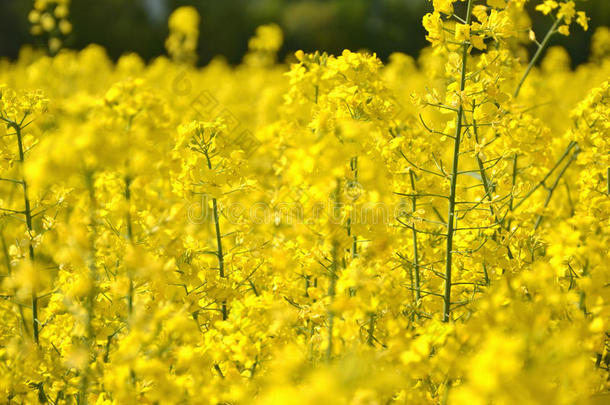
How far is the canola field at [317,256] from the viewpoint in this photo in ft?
6.02

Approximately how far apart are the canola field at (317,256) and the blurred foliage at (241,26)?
2100 cm

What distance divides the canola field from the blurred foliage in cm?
2100

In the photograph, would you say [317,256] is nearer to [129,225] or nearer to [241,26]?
[129,225]

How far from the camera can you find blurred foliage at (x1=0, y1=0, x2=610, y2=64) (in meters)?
23.5

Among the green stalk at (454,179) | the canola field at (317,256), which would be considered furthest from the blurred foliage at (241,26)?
the green stalk at (454,179)

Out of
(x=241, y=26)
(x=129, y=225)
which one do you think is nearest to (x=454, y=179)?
(x=129, y=225)

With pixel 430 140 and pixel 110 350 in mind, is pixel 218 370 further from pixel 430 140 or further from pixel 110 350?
pixel 430 140

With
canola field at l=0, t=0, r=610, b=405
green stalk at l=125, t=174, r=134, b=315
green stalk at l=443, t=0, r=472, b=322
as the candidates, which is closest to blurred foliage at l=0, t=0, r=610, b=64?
canola field at l=0, t=0, r=610, b=405

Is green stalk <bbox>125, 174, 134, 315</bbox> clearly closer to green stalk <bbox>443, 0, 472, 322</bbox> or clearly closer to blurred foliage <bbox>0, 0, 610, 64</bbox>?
green stalk <bbox>443, 0, 472, 322</bbox>

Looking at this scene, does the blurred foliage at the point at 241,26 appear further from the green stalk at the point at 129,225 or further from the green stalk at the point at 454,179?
the green stalk at the point at 129,225

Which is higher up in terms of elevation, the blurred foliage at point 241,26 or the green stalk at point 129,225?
the blurred foliage at point 241,26

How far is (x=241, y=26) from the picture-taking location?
26.5 m

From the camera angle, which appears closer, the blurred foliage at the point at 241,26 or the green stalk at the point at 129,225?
the green stalk at the point at 129,225

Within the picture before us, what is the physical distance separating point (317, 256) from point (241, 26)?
1011 inches
